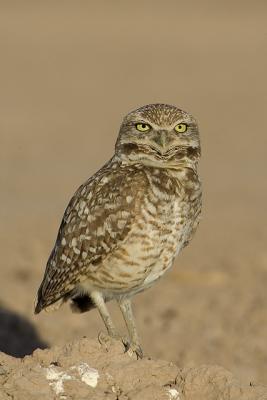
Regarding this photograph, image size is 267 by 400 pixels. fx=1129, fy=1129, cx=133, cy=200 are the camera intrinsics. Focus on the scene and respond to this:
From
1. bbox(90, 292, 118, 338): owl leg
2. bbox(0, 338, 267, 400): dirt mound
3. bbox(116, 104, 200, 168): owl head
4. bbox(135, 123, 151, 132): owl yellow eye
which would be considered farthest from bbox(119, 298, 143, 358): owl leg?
bbox(135, 123, 151, 132): owl yellow eye

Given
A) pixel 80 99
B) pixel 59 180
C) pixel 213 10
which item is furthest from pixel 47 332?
pixel 213 10

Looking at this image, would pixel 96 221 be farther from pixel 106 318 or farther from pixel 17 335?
pixel 17 335

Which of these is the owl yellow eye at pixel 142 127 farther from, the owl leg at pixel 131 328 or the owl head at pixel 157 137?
the owl leg at pixel 131 328

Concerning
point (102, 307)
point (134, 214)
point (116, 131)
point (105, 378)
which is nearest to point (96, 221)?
point (134, 214)

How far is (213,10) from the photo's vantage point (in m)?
48.6

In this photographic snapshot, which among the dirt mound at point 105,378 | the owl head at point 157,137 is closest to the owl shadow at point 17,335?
the owl head at point 157,137

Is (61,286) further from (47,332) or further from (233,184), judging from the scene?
(233,184)

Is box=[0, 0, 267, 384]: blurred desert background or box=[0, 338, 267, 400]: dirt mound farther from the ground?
box=[0, 0, 267, 384]: blurred desert background

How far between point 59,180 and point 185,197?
10.8m

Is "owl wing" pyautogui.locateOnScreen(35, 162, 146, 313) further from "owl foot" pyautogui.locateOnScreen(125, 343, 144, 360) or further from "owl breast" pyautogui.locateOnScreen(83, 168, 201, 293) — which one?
"owl foot" pyautogui.locateOnScreen(125, 343, 144, 360)

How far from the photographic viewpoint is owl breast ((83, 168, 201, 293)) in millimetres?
6512

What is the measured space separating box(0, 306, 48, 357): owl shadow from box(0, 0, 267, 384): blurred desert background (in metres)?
0.01

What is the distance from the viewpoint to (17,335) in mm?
9469

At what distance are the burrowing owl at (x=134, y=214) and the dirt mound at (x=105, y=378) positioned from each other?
876 millimetres
